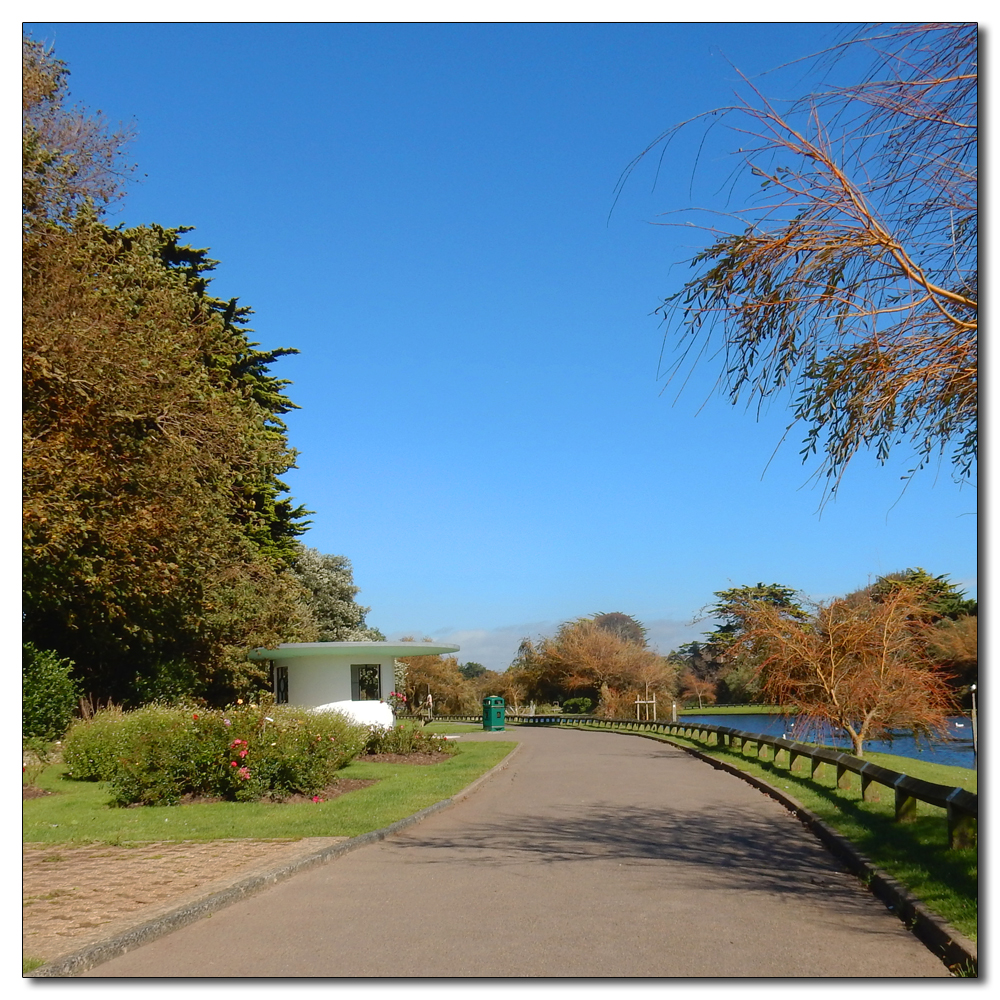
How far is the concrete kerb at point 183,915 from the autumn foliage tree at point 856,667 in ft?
40.2

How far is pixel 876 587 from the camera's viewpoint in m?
21.0

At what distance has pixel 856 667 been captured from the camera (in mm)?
20281

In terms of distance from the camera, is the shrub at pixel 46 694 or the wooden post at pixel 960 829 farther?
the shrub at pixel 46 694

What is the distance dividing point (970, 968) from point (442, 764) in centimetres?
1638

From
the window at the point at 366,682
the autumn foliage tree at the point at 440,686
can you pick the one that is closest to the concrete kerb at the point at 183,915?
the window at the point at 366,682

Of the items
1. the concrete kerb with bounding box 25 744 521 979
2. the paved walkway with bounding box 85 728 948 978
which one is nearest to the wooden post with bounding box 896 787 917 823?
the paved walkway with bounding box 85 728 948 978

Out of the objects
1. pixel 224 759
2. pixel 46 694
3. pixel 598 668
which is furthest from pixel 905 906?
pixel 598 668

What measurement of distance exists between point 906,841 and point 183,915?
622cm

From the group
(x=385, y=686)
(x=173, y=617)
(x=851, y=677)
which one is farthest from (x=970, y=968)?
(x=385, y=686)

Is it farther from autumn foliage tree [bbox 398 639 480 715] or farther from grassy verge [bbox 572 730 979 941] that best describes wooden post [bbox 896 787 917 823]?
autumn foliage tree [bbox 398 639 480 715]

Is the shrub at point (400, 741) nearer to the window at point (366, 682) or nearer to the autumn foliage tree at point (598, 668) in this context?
the window at point (366, 682)

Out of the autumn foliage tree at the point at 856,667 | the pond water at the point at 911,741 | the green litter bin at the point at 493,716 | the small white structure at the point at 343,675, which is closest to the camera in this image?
the autumn foliage tree at the point at 856,667

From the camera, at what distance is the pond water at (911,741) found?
21.4 metres
